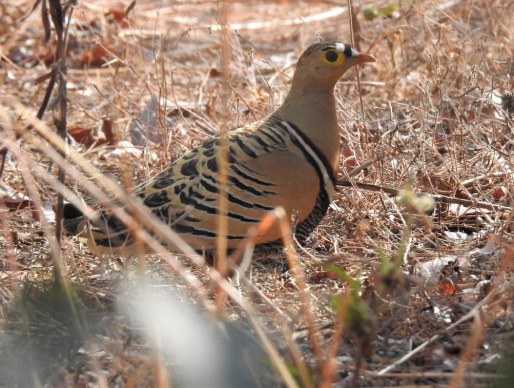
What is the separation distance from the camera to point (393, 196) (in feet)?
11.9

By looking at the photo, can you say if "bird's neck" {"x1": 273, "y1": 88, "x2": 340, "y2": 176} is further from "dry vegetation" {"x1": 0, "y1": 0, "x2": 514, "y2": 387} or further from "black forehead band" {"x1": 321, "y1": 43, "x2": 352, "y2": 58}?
"dry vegetation" {"x1": 0, "y1": 0, "x2": 514, "y2": 387}

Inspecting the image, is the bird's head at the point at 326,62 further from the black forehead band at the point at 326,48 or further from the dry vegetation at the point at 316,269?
the dry vegetation at the point at 316,269

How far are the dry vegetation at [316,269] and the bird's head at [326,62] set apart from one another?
1.15 feet

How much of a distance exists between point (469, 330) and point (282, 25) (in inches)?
181

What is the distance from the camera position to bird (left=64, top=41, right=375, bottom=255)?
3.07 metres

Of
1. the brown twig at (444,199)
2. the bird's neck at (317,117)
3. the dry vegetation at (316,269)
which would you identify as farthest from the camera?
the brown twig at (444,199)

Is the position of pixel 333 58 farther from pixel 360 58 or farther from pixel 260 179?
pixel 260 179

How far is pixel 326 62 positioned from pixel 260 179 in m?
0.57

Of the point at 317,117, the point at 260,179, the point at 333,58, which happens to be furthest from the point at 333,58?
the point at 260,179

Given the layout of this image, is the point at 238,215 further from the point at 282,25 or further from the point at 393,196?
the point at 282,25

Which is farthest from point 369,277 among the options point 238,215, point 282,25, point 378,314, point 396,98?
point 282,25

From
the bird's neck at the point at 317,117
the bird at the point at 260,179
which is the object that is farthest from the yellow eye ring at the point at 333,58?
the bird's neck at the point at 317,117

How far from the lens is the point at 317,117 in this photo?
3324 mm

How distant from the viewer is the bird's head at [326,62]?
3346mm
